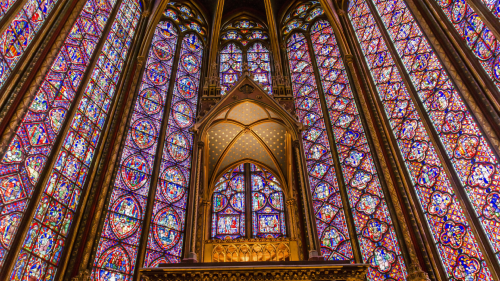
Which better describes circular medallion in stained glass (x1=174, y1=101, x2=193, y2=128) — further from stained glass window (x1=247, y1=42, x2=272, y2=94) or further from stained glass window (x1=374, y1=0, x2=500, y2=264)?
stained glass window (x1=374, y1=0, x2=500, y2=264)

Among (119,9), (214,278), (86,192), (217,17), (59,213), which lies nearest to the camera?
(214,278)

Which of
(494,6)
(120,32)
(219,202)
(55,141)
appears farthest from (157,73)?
(494,6)

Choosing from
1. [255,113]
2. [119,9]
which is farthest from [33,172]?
[119,9]

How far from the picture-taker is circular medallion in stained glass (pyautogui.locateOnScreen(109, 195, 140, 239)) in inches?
311

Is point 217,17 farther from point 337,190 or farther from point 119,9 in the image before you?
point 337,190

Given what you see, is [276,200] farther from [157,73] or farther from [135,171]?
[157,73]

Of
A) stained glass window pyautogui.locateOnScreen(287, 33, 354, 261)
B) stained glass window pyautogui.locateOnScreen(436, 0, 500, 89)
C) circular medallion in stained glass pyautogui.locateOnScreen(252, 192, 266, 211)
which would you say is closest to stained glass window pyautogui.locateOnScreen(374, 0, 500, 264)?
stained glass window pyautogui.locateOnScreen(436, 0, 500, 89)

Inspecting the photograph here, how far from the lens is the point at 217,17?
11.9 m

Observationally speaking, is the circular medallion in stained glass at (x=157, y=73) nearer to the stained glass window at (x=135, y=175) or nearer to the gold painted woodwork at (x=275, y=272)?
the stained glass window at (x=135, y=175)

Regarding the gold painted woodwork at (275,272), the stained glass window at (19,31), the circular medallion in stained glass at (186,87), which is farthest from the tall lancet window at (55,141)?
the gold painted woodwork at (275,272)

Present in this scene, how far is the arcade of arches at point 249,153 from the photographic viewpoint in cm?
632

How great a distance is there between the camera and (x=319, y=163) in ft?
32.0

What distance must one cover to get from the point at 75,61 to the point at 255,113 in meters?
3.97

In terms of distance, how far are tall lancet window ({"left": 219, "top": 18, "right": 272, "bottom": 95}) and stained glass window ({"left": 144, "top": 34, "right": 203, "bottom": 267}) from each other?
0.94 meters
